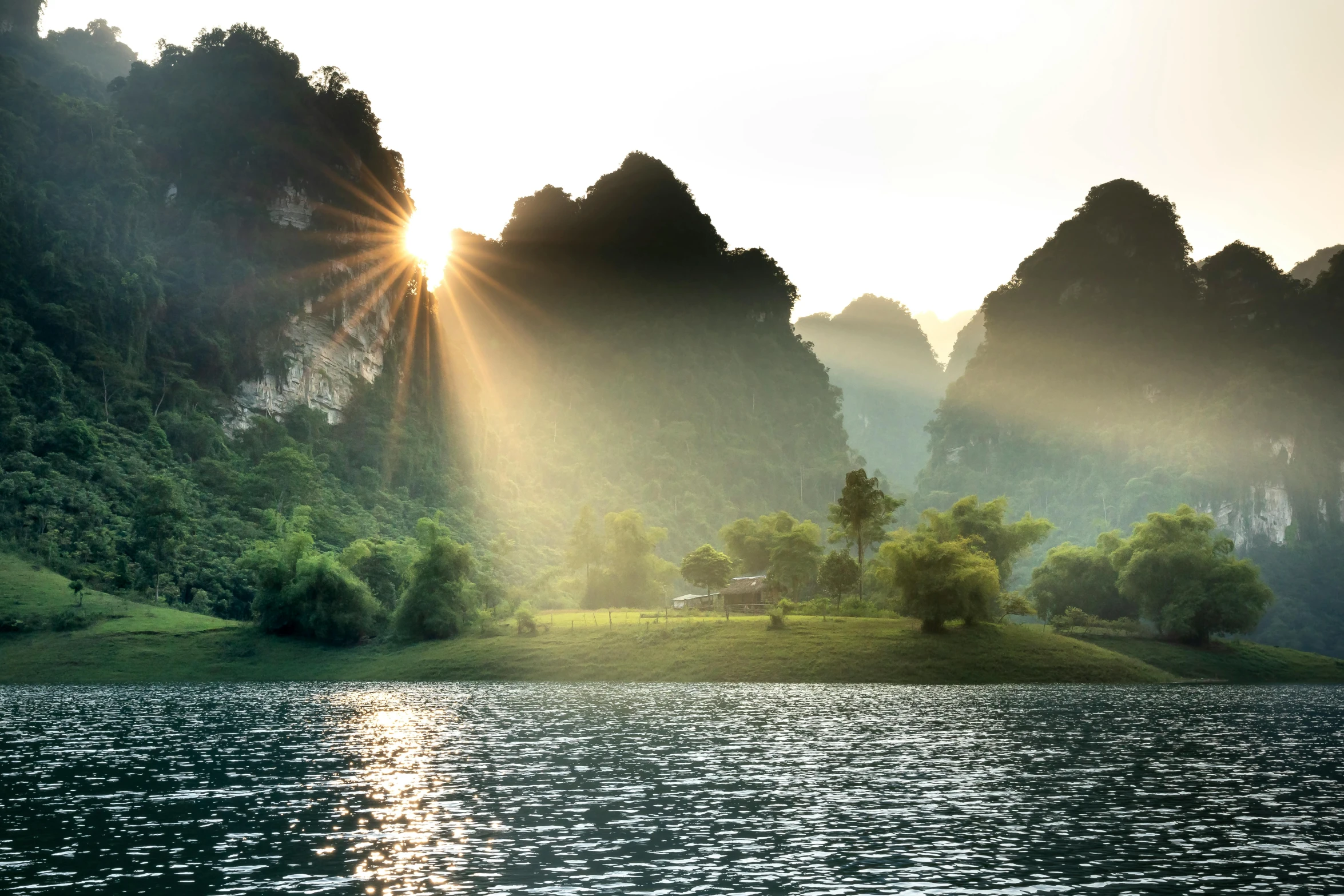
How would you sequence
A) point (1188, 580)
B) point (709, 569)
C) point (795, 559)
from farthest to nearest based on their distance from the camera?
1. point (709, 569)
2. point (795, 559)
3. point (1188, 580)

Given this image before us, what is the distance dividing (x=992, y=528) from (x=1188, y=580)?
29878mm

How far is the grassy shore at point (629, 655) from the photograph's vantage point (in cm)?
10062

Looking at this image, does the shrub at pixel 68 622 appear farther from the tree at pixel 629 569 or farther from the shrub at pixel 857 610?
the shrub at pixel 857 610

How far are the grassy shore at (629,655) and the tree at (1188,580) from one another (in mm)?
3611

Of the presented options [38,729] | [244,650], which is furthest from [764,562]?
[38,729]

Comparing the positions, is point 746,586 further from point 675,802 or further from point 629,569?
point 675,802

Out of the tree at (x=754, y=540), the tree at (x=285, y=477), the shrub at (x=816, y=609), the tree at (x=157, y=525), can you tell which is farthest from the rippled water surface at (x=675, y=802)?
the tree at (x=754, y=540)

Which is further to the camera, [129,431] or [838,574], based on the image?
[129,431]

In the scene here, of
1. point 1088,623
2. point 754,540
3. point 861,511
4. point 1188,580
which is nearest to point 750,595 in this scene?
point 861,511

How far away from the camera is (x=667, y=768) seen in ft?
139

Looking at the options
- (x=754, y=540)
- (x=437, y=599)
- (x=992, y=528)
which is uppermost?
(x=754, y=540)

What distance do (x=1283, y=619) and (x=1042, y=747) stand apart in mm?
178208

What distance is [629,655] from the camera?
105000 mm

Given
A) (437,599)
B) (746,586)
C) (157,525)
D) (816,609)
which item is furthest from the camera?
(746,586)
